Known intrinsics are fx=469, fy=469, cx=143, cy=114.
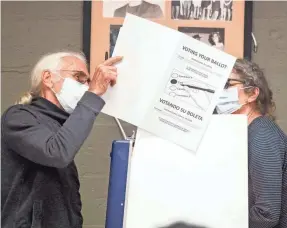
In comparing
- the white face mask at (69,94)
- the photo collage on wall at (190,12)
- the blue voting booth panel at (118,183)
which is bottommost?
the blue voting booth panel at (118,183)

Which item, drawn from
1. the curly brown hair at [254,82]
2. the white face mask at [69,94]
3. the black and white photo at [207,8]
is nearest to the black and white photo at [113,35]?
the black and white photo at [207,8]

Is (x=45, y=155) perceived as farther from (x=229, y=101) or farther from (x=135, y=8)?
(x=135, y=8)

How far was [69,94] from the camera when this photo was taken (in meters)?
1.55

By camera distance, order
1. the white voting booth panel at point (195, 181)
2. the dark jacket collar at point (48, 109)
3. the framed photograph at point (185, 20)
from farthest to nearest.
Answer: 1. the framed photograph at point (185, 20)
2. the dark jacket collar at point (48, 109)
3. the white voting booth panel at point (195, 181)

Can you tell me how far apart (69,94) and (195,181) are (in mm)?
523

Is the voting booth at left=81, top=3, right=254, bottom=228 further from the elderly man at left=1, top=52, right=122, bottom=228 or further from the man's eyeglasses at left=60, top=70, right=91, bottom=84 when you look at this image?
the man's eyeglasses at left=60, top=70, right=91, bottom=84

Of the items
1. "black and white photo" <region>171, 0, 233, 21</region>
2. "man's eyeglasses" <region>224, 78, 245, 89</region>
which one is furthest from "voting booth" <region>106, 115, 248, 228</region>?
"black and white photo" <region>171, 0, 233, 21</region>

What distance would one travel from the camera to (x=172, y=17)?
205 centimetres

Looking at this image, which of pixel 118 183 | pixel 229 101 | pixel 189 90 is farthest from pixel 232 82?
pixel 118 183

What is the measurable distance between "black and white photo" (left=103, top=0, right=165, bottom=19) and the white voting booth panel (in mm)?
860

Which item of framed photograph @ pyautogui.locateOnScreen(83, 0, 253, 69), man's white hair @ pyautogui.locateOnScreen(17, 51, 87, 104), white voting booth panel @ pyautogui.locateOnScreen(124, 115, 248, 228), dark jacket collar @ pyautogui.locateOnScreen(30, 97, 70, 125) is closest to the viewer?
white voting booth panel @ pyautogui.locateOnScreen(124, 115, 248, 228)

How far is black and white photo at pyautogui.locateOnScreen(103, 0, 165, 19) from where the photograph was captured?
205 centimetres

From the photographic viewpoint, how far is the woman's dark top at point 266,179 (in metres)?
1.34

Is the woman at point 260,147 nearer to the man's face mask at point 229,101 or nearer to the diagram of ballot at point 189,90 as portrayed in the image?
the man's face mask at point 229,101
